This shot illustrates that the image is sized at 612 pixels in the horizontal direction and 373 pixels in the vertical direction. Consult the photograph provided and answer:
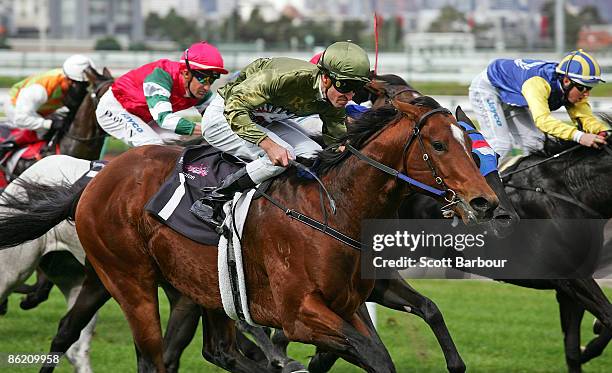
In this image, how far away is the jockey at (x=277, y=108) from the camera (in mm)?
4285

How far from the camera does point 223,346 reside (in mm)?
5223

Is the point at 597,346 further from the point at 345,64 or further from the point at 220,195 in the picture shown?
the point at 345,64

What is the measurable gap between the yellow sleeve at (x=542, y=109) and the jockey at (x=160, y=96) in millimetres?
1888

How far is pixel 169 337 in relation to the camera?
5762 mm

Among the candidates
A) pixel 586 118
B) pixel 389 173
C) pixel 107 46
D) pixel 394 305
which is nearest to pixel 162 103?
pixel 394 305

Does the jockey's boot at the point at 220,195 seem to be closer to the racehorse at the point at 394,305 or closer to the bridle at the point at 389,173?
the bridle at the point at 389,173

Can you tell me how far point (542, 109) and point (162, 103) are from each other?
2238 mm

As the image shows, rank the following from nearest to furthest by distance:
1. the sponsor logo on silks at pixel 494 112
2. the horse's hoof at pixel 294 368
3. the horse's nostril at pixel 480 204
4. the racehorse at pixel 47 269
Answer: the horse's nostril at pixel 480 204
the horse's hoof at pixel 294 368
the racehorse at pixel 47 269
the sponsor logo on silks at pixel 494 112

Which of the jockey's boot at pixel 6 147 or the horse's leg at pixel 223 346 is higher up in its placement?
the jockey's boot at pixel 6 147

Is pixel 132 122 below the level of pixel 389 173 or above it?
below

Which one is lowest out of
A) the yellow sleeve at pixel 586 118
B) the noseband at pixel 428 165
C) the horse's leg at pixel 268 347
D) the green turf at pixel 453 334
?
the green turf at pixel 453 334

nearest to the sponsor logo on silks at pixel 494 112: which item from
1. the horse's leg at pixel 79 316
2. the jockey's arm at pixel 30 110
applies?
the horse's leg at pixel 79 316

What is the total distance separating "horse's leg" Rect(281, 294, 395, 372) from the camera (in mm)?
4078

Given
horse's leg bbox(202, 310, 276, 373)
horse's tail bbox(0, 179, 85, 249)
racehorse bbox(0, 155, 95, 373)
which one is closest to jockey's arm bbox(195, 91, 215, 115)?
racehorse bbox(0, 155, 95, 373)
